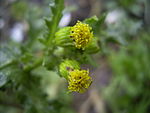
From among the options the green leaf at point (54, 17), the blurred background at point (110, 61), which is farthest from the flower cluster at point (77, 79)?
the blurred background at point (110, 61)

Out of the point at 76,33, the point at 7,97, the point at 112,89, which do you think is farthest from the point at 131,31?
the point at 7,97

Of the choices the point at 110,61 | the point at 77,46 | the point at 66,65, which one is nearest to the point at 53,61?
the point at 66,65

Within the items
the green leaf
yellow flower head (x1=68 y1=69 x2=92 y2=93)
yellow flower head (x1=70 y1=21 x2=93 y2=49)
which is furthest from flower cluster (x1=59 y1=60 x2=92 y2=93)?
the green leaf

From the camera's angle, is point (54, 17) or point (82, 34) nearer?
point (82, 34)

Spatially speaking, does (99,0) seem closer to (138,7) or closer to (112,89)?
(138,7)

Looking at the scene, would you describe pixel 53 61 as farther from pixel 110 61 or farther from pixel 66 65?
pixel 110 61

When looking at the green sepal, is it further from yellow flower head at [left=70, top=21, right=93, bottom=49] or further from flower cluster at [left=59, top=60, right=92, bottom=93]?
yellow flower head at [left=70, top=21, right=93, bottom=49]

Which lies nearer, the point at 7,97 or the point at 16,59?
the point at 16,59
